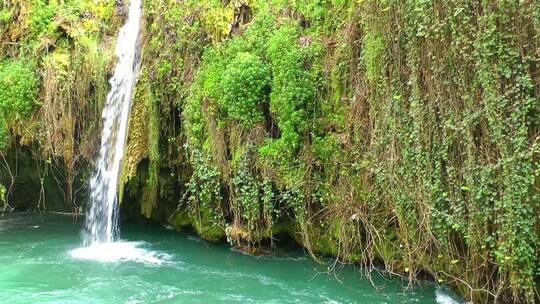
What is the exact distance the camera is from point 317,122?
21.6ft

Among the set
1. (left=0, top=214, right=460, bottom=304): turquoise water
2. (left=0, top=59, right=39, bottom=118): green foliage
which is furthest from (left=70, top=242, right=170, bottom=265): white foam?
(left=0, top=59, right=39, bottom=118): green foliage

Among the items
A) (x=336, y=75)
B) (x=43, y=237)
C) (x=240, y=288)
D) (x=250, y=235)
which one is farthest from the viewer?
(x=43, y=237)

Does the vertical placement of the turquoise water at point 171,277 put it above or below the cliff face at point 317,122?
below

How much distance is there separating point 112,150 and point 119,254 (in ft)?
5.03

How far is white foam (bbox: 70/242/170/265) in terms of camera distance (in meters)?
7.18

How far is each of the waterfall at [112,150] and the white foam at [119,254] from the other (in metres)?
0.25

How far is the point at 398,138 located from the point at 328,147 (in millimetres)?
1053

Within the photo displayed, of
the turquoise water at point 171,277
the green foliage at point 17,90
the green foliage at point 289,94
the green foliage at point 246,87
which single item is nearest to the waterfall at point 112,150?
the turquoise water at point 171,277

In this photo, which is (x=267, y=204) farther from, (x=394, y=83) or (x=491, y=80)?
(x=491, y=80)

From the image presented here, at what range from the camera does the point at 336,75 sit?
657 centimetres

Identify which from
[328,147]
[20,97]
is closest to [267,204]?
[328,147]

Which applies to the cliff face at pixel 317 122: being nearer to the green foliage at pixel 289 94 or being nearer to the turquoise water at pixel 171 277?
the green foliage at pixel 289 94

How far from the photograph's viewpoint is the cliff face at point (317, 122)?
4766 mm

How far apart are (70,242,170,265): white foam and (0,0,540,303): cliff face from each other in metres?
0.78
